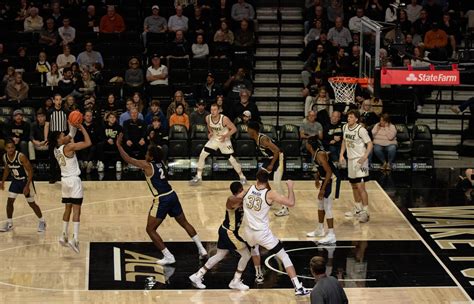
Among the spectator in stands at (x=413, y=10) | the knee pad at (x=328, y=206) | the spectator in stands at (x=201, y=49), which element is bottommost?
the knee pad at (x=328, y=206)

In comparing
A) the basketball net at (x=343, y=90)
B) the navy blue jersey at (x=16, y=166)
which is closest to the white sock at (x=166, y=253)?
the navy blue jersey at (x=16, y=166)

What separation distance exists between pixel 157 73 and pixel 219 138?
483 cm

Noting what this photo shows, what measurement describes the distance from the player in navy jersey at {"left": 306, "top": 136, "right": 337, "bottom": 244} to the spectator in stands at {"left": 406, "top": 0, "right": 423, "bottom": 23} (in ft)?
38.5

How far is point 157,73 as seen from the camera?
2592cm

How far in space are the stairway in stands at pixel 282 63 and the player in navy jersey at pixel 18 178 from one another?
9424 mm

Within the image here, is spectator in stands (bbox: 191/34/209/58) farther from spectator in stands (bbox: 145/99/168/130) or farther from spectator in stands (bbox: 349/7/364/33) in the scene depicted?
spectator in stands (bbox: 349/7/364/33)

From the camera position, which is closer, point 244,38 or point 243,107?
point 243,107

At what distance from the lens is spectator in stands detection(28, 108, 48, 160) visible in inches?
912

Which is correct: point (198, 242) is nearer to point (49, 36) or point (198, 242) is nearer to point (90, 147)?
point (90, 147)

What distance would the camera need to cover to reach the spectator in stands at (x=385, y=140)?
2356cm

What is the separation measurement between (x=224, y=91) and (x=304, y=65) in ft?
8.06

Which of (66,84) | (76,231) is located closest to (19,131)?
(66,84)

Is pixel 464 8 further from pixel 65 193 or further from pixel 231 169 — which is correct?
pixel 65 193

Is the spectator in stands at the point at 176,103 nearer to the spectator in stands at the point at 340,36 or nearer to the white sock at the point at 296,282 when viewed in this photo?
the spectator in stands at the point at 340,36
